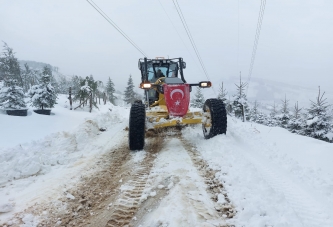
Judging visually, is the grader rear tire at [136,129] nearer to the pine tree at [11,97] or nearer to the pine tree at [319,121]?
the pine tree at [11,97]

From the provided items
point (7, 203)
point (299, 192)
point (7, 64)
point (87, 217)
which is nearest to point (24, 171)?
point (7, 203)

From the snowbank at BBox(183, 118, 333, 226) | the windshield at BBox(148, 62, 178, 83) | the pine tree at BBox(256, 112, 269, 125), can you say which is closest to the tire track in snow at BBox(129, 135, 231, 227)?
the snowbank at BBox(183, 118, 333, 226)

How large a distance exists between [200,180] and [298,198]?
120 centimetres

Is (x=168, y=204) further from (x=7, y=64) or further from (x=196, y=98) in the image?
(x=7, y=64)

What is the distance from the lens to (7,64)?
126 ft

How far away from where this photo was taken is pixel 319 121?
19.9 meters

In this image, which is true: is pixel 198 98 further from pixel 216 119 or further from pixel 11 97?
pixel 216 119

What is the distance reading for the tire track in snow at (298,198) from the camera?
2216mm

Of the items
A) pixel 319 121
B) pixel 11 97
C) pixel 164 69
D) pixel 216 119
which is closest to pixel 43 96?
pixel 11 97

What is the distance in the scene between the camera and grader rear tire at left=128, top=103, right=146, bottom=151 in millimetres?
5004

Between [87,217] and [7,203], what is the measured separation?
94cm

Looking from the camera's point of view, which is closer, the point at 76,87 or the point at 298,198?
the point at 298,198

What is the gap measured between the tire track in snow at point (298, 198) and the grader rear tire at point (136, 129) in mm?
2434

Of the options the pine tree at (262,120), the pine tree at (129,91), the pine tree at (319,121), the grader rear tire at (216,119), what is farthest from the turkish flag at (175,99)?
the pine tree at (129,91)
